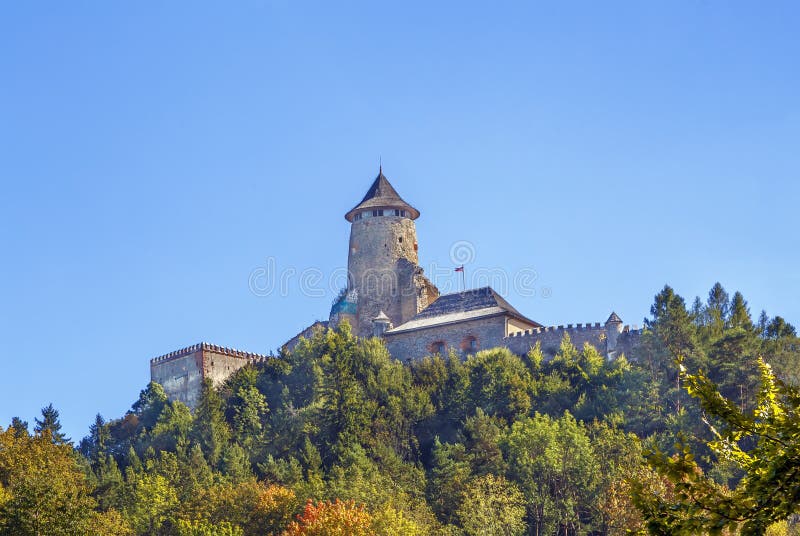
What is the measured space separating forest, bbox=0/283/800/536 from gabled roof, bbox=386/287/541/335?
298cm

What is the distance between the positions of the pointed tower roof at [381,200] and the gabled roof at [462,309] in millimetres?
6738

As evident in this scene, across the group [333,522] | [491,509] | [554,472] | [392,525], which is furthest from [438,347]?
[333,522]

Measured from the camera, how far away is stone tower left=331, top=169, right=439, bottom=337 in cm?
7412

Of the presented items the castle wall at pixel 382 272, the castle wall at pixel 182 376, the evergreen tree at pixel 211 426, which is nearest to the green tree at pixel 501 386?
the castle wall at pixel 382 272

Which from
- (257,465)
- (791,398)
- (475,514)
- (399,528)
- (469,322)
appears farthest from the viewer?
(469,322)

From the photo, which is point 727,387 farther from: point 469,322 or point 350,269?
point 350,269

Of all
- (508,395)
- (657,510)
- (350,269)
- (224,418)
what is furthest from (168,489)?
(657,510)

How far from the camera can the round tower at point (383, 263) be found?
74.2 metres

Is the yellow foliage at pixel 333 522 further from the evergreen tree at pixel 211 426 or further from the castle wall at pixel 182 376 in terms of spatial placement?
the castle wall at pixel 182 376

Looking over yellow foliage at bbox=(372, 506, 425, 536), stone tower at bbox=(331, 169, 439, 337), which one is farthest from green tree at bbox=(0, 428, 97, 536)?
stone tower at bbox=(331, 169, 439, 337)

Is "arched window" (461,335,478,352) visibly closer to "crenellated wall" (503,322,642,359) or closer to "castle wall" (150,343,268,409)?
"crenellated wall" (503,322,642,359)

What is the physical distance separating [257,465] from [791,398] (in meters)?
48.8

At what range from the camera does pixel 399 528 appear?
148 feet

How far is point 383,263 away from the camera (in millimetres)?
74562
